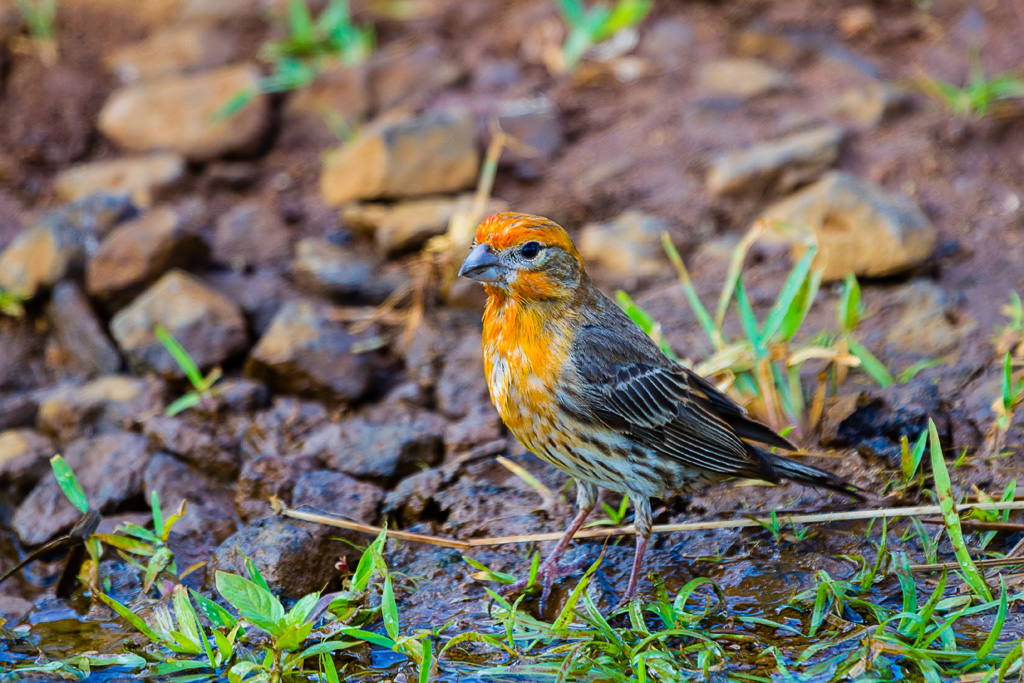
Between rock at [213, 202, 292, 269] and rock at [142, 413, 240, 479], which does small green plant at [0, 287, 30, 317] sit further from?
rock at [142, 413, 240, 479]

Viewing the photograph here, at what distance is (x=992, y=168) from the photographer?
5.64 m

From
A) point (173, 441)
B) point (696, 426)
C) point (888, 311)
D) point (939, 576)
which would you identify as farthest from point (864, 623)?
point (173, 441)

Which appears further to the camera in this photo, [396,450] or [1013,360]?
[396,450]

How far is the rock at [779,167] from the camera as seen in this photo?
5.65 metres

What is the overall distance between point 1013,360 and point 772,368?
1001 mm

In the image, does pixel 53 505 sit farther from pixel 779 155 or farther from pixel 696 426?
pixel 779 155

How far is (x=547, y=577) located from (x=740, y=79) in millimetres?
4008

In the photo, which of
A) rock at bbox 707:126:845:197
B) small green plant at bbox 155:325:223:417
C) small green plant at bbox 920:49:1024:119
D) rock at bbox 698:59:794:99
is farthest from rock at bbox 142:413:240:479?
small green plant at bbox 920:49:1024:119

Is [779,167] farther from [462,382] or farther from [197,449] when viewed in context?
[197,449]

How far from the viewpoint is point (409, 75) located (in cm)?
673

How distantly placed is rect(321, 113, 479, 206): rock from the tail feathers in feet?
9.60

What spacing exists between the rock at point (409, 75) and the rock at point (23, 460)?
3.22 metres

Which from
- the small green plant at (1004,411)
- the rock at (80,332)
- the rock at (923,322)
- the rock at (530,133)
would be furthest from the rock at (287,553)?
the rock at (530,133)

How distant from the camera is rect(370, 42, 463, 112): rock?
6.68 m
